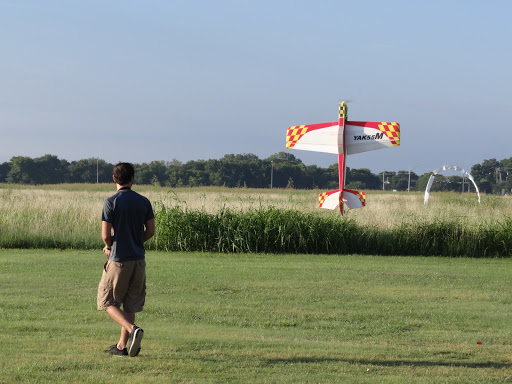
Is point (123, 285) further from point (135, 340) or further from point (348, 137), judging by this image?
point (348, 137)

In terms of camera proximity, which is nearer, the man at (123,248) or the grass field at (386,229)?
the man at (123,248)

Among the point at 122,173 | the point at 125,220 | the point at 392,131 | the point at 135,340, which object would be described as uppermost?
the point at 392,131

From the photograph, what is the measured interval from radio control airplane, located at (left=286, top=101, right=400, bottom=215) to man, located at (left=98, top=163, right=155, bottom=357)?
11.0 metres

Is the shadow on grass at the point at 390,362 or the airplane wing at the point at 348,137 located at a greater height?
the airplane wing at the point at 348,137

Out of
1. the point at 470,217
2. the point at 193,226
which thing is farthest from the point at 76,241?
the point at 470,217

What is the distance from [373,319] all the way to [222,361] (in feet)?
9.96

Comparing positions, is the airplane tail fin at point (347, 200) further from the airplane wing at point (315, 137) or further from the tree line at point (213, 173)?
the tree line at point (213, 173)

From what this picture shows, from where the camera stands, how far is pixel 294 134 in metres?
17.7

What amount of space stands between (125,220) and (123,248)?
25 centimetres

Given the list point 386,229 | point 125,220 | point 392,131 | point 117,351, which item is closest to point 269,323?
point 117,351

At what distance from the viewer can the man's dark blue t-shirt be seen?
20.9 ft

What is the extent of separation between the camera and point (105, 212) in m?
6.38

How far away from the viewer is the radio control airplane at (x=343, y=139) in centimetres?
1672

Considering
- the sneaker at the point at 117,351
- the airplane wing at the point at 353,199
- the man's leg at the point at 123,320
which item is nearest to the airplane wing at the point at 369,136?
the airplane wing at the point at 353,199
